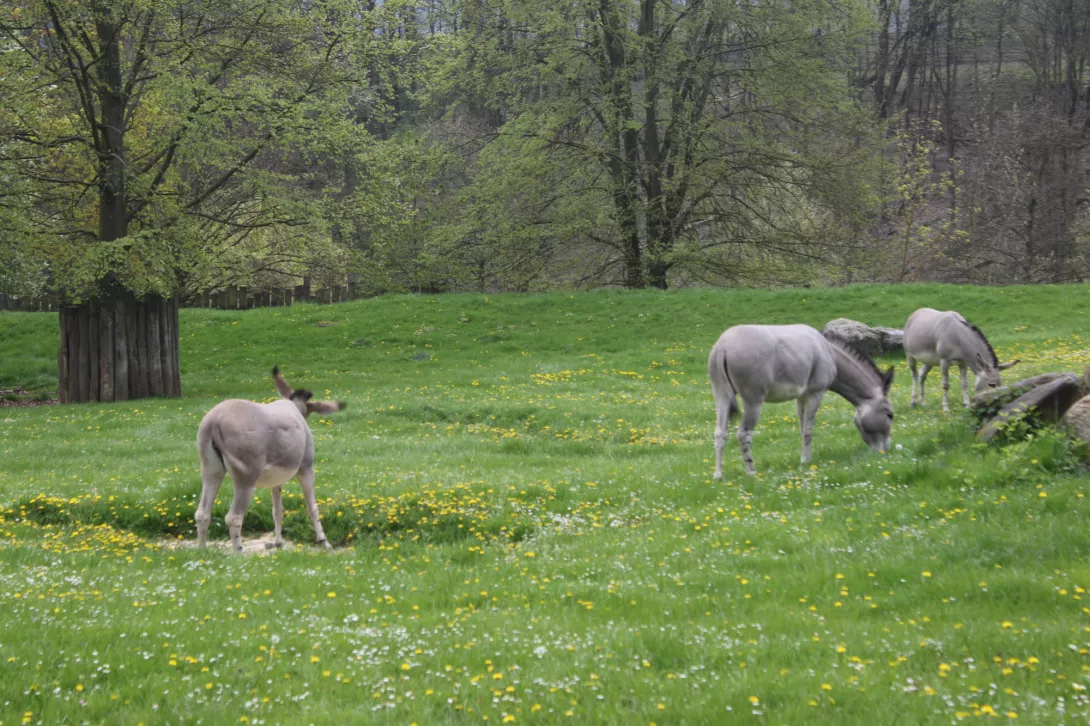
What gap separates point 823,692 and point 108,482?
41.6 ft

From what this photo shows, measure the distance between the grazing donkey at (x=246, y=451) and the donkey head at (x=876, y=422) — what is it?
326 inches

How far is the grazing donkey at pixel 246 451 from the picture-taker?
35.5 ft

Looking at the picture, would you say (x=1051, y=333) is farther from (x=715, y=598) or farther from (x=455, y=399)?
(x=715, y=598)

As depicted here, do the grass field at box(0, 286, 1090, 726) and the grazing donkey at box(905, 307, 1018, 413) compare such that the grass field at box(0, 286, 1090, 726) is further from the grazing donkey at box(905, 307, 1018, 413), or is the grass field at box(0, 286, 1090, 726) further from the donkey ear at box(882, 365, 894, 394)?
the donkey ear at box(882, 365, 894, 394)

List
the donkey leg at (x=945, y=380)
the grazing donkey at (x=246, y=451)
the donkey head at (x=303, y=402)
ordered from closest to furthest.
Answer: the grazing donkey at (x=246, y=451), the donkey head at (x=303, y=402), the donkey leg at (x=945, y=380)

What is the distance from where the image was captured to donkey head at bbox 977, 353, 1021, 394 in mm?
17625

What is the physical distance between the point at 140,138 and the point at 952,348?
24481mm

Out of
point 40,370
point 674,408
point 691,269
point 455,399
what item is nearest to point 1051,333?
point 691,269

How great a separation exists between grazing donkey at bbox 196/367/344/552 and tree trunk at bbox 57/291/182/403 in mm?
16628

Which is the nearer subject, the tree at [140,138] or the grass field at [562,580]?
the grass field at [562,580]

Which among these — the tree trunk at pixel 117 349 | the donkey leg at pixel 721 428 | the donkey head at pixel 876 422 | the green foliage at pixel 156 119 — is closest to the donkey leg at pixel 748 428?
the donkey leg at pixel 721 428

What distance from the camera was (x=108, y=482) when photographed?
586 inches

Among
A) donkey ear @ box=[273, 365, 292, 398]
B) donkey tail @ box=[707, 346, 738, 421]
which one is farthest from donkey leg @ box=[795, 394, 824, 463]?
donkey ear @ box=[273, 365, 292, 398]

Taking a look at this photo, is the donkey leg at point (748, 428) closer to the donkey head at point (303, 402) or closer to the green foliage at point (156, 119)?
the donkey head at point (303, 402)
